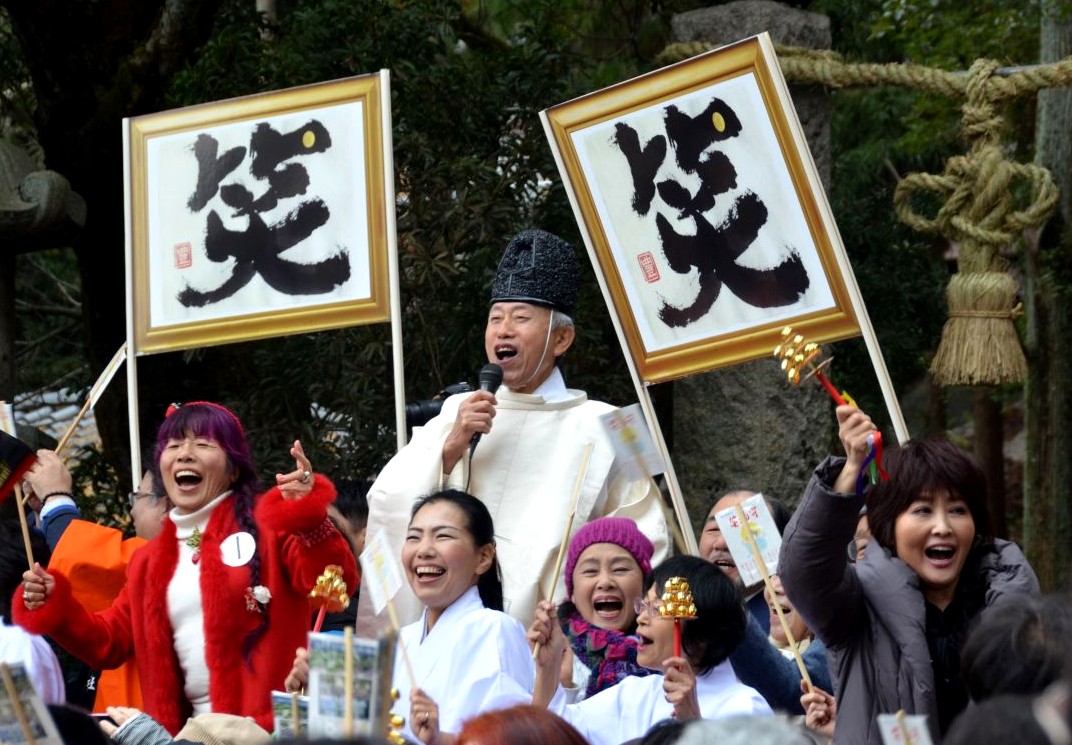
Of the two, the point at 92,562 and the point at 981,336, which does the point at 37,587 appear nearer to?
the point at 92,562

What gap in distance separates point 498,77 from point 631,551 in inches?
149

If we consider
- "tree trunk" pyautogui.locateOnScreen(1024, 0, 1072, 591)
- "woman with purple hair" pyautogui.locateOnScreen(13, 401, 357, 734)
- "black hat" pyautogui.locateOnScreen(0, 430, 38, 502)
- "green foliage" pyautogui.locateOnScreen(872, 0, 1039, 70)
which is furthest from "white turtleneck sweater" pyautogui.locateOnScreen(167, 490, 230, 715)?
"green foliage" pyautogui.locateOnScreen(872, 0, 1039, 70)

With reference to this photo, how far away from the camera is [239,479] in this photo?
17.1 feet

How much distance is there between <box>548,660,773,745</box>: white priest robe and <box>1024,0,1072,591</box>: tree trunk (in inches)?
188

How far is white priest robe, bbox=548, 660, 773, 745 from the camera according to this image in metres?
4.43

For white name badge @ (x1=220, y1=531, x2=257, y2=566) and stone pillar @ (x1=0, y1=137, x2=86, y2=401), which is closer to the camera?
white name badge @ (x1=220, y1=531, x2=257, y2=566)

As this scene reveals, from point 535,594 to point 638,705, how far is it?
116 centimetres

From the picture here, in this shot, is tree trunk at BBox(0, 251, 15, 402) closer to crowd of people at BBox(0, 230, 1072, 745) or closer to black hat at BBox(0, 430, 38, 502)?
crowd of people at BBox(0, 230, 1072, 745)

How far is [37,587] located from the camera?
4.78m

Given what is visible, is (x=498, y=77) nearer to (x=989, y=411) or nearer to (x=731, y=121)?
(x=731, y=121)

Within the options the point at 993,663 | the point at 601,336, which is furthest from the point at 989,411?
the point at 993,663

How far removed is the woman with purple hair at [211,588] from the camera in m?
4.85

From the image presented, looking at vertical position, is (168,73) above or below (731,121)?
above

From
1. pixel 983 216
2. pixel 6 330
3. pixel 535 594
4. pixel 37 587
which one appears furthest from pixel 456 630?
pixel 6 330
